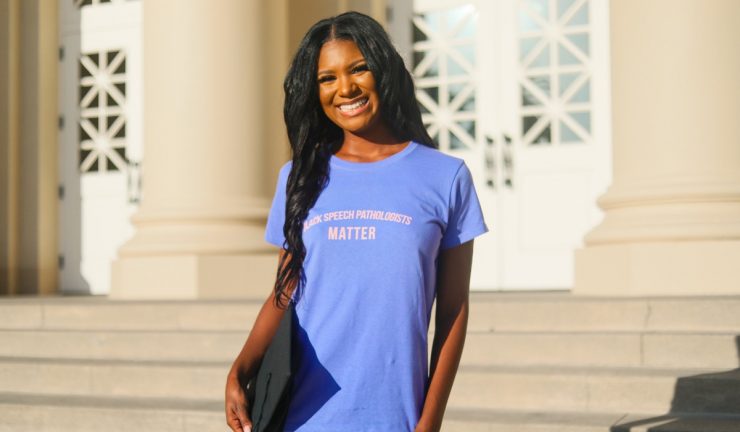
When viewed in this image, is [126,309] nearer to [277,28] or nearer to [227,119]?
[227,119]

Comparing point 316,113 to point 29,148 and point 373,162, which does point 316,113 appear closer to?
point 373,162

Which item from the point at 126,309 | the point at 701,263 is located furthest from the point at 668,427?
the point at 126,309

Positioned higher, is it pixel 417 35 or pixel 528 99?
pixel 417 35

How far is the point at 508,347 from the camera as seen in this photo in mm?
6395

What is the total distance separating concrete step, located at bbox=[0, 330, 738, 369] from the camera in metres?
5.97

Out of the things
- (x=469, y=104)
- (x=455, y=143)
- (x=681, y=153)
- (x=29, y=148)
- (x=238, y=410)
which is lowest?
(x=238, y=410)

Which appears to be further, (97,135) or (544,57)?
(97,135)

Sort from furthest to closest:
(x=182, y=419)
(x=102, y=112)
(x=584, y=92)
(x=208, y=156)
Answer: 1. (x=102, y=112)
2. (x=584, y=92)
3. (x=208, y=156)
4. (x=182, y=419)

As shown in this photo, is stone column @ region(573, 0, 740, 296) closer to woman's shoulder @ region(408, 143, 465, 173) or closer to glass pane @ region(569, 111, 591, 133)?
glass pane @ region(569, 111, 591, 133)

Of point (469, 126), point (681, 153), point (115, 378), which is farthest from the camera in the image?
point (469, 126)

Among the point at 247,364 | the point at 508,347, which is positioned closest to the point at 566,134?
the point at 508,347

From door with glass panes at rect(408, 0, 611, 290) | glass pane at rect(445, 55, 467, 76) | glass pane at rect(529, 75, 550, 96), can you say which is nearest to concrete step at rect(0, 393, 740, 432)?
door with glass panes at rect(408, 0, 611, 290)

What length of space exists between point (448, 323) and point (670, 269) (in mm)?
5338

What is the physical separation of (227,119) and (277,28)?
1.11 meters
